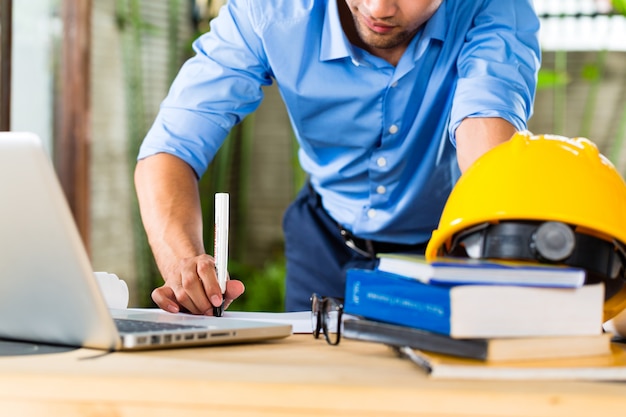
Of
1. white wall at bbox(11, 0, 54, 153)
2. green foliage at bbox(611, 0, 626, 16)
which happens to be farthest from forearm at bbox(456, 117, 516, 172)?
green foliage at bbox(611, 0, 626, 16)

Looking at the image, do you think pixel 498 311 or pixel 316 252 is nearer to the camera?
pixel 498 311

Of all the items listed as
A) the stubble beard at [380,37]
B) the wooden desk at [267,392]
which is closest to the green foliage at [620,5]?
the stubble beard at [380,37]

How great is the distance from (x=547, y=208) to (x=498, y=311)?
6.7 inches

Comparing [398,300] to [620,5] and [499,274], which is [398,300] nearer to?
[499,274]

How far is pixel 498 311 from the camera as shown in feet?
3.17

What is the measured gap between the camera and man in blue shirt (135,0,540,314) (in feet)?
5.91

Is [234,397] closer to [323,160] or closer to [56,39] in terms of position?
[323,160]

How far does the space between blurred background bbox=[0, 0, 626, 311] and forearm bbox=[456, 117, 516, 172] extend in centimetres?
250

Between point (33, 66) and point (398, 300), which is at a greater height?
point (33, 66)

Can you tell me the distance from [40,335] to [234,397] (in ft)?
1.19

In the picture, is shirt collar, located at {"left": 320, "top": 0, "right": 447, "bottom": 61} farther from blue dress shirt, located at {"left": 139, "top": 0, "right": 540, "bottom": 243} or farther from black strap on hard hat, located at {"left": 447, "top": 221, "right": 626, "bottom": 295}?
black strap on hard hat, located at {"left": 447, "top": 221, "right": 626, "bottom": 295}

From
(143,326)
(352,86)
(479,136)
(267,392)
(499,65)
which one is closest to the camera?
(267,392)

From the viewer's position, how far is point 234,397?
87 cm

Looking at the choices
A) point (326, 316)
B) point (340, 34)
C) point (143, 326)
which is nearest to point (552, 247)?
point (326, 316)
